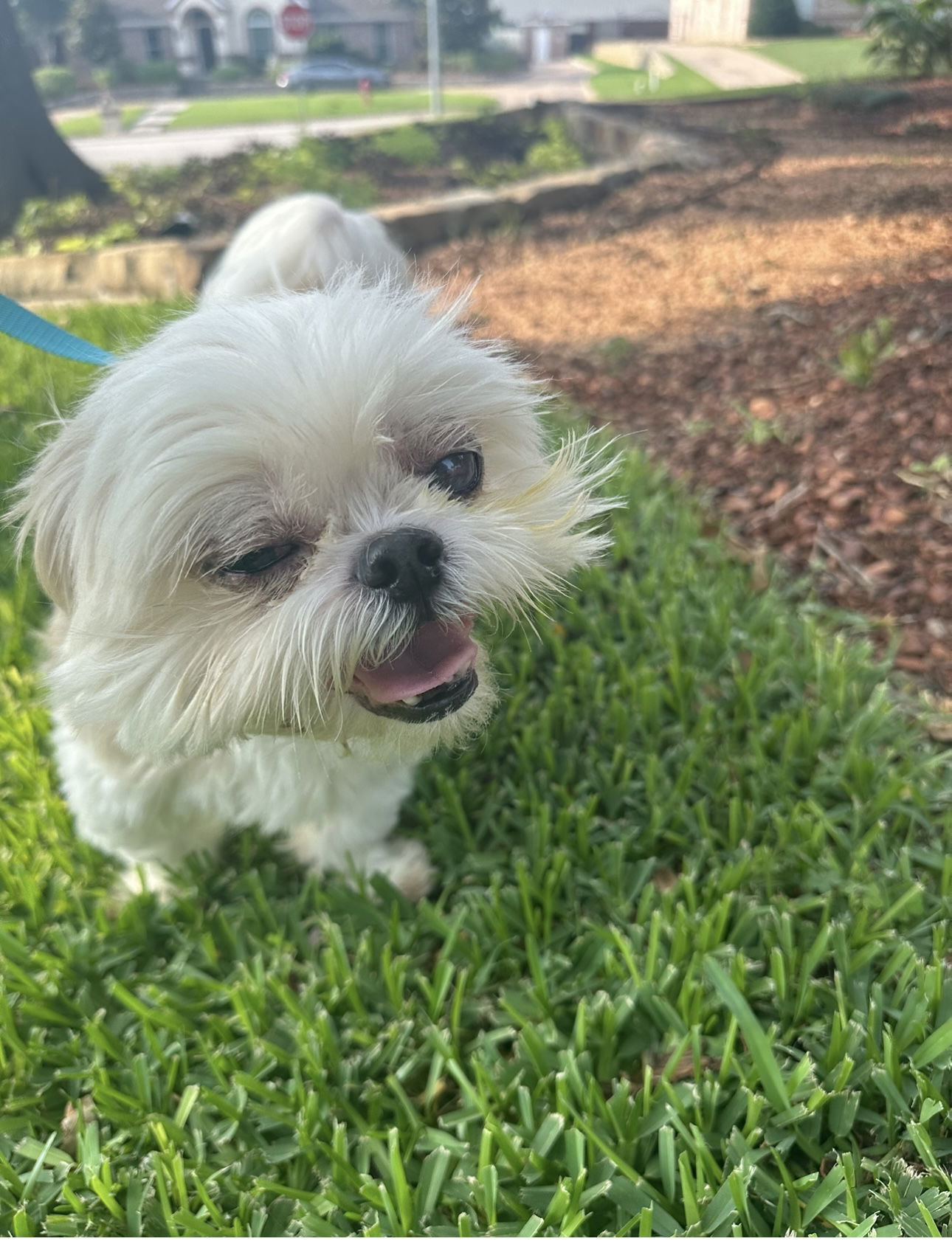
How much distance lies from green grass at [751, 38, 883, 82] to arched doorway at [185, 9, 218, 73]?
9.56 feet

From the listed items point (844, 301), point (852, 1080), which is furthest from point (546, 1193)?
point (844, 301)

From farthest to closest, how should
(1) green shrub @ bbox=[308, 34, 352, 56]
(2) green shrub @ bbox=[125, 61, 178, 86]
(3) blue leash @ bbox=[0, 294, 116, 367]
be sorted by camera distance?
(1) green shrub @ bbox=[308, 34, 352, 56] → (2) green shrub @ bbox=[125, 61, 178, 86] → (3) blue leash @ bbox=[0, 294, 116, 367]

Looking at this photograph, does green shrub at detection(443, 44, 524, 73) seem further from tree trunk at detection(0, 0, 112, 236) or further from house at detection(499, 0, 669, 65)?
tree trunk at detection(0, 0, 112, 236)

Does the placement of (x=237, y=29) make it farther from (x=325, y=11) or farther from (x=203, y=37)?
(x=325, y=11)

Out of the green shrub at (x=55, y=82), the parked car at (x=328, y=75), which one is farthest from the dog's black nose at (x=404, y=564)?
the green shrub at (x=55, y=82)

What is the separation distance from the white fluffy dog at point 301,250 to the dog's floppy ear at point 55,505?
132 centimetres

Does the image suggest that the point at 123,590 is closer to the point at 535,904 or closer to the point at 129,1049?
the point at 129,1049

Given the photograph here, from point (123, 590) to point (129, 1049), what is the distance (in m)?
1.02

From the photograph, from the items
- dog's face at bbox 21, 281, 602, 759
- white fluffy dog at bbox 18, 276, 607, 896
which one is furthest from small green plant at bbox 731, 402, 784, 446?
dog's face at bbox 21, 281, 602, 759

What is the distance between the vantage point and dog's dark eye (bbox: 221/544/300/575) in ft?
4.43

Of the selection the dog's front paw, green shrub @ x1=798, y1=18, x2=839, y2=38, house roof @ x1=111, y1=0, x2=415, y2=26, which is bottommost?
the dog's front paw

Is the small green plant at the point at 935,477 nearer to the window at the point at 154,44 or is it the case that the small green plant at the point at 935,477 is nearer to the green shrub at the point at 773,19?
the green shrub at the point at 773,19

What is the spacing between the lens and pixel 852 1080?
1482mm

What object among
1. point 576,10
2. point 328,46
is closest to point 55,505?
point 576,10
